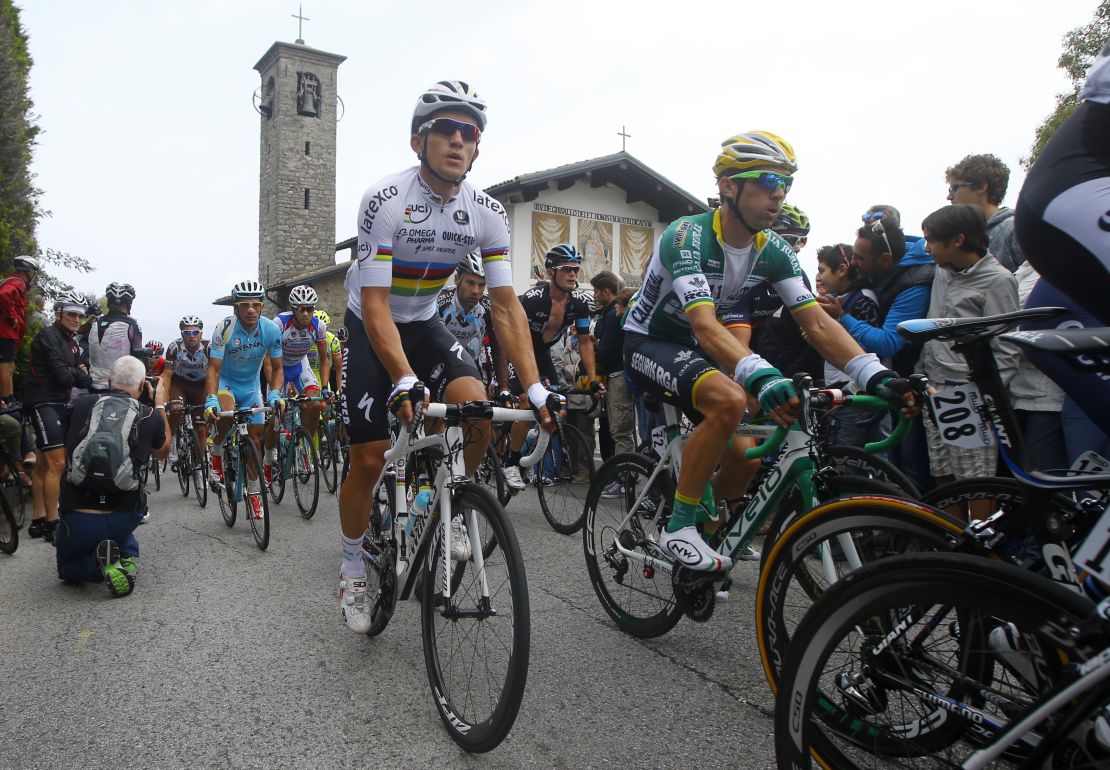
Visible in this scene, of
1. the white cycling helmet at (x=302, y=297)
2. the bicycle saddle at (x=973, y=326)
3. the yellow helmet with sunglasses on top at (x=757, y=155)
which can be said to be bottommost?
the bicycle saddle at (x=973, y=326)

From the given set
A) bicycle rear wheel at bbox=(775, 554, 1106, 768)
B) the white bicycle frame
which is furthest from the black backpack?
bicycle rear wheel at bbox=(775, 554, 1106, 768)

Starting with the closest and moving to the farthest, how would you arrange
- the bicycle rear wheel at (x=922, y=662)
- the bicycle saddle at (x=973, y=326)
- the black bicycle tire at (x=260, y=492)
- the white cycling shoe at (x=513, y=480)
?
the bicycle rear wheel at (x=922, y=662) → the bicycle saddle at (x=973, y=326) → the white cycling shoe at (x=513, y=480) → the black bicycle tire at (x=260, y=492)

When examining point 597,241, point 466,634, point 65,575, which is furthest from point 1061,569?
point 597,241

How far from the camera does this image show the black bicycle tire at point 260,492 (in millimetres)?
6086

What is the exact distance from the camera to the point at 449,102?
3521 millimetres

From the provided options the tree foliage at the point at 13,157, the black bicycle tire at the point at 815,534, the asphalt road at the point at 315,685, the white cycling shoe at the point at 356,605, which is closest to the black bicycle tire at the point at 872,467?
the black bicycle tire at the point at 815,534

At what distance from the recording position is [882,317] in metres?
5.12

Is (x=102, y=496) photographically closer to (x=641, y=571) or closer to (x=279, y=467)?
(x=279, y=467)

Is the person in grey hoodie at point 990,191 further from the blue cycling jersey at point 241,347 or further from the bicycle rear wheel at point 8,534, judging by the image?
the bicycle rear wheel at point 8,534

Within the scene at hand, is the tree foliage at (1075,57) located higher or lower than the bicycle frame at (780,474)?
higher

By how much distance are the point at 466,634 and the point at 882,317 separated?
368 cm

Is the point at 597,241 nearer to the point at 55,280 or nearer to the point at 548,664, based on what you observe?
the point at 55,280

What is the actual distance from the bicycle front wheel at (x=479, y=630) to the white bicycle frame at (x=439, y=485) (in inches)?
1.2

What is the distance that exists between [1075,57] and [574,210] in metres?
17.2
